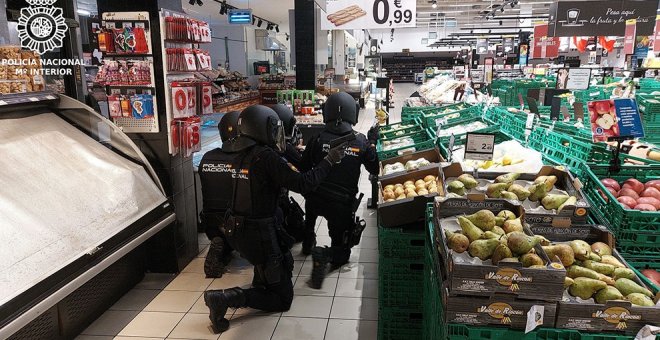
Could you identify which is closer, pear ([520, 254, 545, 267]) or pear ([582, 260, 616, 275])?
pear ([520, 254, 545, 267])

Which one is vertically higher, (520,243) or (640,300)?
(520,243)

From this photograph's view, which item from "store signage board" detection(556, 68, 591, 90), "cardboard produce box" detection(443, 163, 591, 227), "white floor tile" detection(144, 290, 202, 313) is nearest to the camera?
"cardboard produce box" detection(443, 163, 591, 227)

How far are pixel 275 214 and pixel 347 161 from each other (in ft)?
2.98

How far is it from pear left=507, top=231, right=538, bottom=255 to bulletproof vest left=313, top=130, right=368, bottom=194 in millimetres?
2485

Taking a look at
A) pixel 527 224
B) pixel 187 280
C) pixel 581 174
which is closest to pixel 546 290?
pixel 527 224

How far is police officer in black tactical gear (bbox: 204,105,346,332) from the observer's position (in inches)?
138

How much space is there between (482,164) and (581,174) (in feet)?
2.24

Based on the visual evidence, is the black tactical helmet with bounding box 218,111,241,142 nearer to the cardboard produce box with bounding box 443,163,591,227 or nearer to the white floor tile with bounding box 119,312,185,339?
the white floor tile with bounding box 119,312,185,339

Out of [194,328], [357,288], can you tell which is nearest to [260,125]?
→ [194,328]

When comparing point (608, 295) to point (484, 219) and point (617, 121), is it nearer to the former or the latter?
point (484, 219)

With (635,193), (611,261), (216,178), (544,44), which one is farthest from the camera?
(544,44)

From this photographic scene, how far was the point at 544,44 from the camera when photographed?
59.2 feet

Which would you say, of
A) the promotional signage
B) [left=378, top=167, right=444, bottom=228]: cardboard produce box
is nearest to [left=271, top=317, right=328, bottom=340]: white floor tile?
[left=378, top=167, right=444, bottom=228]: cardboard produce box

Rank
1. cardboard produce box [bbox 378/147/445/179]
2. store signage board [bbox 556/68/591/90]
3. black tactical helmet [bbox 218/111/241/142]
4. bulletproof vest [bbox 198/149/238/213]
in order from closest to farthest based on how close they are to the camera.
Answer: cardboard produce box [bbox 378/147/445/179] < bulletproof vest [bbox 198/149/238/213] < black tactical helmet [bbox 218/111/241/142] < store signage board [bbox 556/68/591/90]
